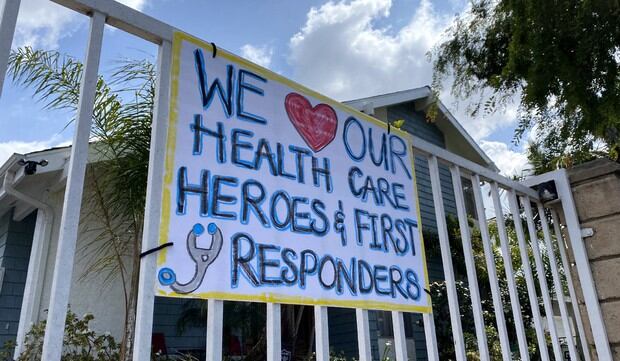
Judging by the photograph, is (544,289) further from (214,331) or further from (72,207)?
(72,207)

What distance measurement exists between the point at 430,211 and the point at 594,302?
720 centimetres

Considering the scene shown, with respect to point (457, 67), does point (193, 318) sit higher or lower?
lower

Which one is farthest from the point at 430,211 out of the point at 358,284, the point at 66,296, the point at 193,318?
the point at 66,296

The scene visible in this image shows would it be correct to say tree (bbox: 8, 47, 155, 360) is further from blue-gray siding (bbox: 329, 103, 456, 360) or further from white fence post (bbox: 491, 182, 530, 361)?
blue-gray siding (bbox: 329, 103, 456, 360)

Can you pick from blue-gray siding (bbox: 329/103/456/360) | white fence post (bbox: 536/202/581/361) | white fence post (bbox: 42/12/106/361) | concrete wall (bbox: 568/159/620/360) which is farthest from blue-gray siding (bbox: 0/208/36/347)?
concrete wall (bbox: 568/159/620/360)

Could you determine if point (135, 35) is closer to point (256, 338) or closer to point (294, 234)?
point (294, 234)

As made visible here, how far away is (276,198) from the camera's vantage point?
153cm

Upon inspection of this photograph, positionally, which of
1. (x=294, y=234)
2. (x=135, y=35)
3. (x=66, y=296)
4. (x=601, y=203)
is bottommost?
(x=66, y=296)

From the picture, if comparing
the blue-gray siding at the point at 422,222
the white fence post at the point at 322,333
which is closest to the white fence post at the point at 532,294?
the white fence post at the point at 322,333

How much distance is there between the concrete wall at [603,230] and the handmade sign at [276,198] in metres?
1.16

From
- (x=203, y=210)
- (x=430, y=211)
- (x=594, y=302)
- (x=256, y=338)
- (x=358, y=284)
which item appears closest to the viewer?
(x=203, y=210)

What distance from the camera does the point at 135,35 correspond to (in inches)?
56.8

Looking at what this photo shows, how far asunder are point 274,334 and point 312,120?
0.74 meters

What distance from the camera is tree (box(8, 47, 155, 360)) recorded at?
412cm
